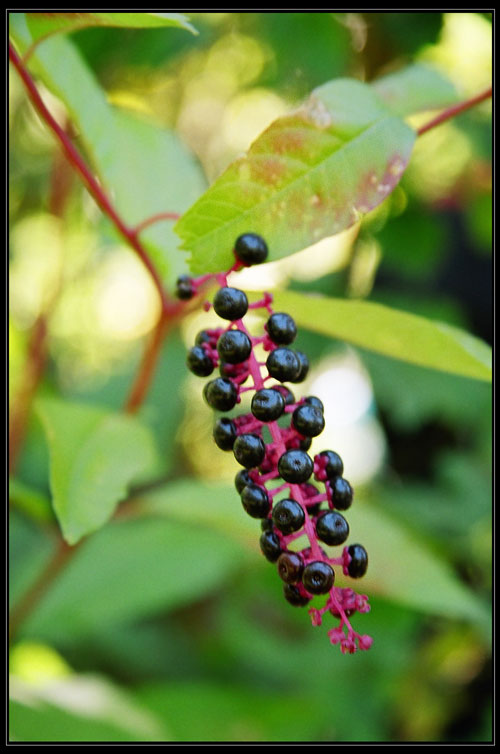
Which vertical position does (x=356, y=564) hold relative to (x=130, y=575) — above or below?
above

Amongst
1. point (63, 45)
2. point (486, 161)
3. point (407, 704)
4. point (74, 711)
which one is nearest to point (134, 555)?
point (74, 711)

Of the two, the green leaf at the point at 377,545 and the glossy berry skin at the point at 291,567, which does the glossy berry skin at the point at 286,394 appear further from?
the green leaf at the point at 377,545

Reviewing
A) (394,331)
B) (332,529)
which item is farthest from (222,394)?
(394,331)

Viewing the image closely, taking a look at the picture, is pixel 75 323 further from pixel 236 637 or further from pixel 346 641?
pixel 346 641

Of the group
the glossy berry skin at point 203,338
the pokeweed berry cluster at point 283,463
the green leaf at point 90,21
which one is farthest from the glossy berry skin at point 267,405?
the green leaf at point 90,21

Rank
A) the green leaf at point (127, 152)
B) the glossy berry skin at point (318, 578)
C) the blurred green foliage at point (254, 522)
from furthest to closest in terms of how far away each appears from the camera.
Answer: the blurred green foliage at point (254, 522) → the green leaf at point (127, 152) → the glossy berry skin at point (318, 578)

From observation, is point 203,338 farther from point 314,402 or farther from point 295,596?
point 295,596
